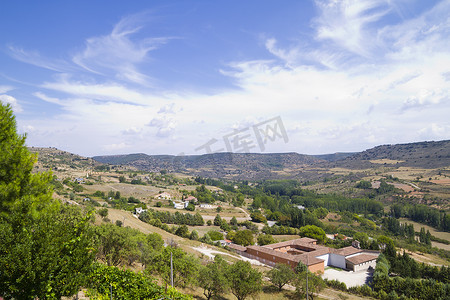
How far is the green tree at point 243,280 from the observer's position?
2008 cm

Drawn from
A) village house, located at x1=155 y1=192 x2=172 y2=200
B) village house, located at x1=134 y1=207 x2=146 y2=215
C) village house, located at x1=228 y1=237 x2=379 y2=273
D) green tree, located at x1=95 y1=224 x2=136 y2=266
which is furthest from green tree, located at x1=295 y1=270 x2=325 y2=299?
village house, located at x1=155 y1=192 x2=172 y2=200

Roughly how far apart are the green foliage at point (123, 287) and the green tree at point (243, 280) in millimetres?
12886

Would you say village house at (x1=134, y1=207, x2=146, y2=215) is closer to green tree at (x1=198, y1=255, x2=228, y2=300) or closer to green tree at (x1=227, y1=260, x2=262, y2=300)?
green tree at (x1=198, y1=255, x2=228, y2=300)

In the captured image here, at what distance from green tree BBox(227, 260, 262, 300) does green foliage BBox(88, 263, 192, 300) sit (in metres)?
12.9

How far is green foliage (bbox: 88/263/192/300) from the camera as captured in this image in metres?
8.30

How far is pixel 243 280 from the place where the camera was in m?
20.5

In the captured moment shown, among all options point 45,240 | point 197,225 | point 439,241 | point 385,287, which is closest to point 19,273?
point 45,240

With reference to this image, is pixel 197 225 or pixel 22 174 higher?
pixel 22 174

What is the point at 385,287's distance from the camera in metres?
29.1

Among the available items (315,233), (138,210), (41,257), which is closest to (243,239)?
(315,233)

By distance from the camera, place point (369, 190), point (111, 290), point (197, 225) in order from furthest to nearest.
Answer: point (369, 190) → point (197, 225) → point (111, 290)

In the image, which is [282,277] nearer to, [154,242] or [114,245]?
[154,242]

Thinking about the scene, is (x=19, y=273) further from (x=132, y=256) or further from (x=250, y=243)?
(x=250, y=243)

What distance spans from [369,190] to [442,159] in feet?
221
